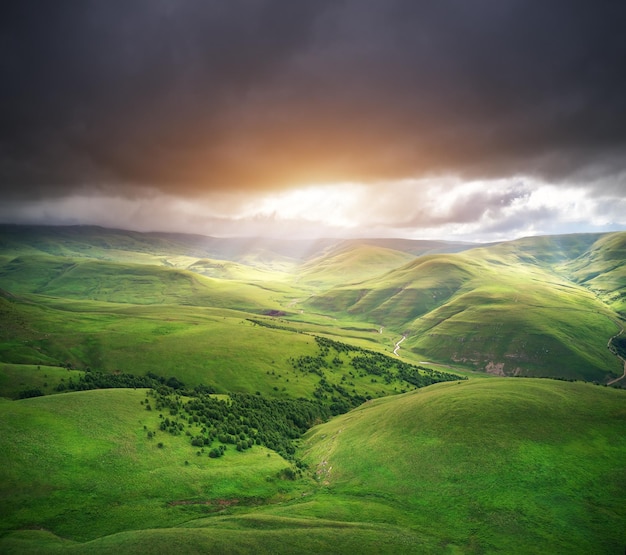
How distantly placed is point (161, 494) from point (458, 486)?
44.3 meters

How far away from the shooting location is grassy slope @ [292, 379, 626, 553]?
45.1 meters

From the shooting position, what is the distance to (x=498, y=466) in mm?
57062

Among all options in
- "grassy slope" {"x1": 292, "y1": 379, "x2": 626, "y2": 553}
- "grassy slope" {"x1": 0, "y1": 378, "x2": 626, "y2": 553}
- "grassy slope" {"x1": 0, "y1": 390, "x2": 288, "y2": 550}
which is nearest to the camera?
"grassy slope" {"x1": 0, "y1": 378, "x2": 626, "y2": 553}

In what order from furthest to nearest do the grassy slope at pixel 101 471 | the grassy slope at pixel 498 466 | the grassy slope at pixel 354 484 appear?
1. the grassy slope at pixel 498 466
2. the grassy slope at pixel 101 471
3. the grassy slope at pixel 354 484

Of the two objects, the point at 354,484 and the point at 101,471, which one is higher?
the point at 101,471

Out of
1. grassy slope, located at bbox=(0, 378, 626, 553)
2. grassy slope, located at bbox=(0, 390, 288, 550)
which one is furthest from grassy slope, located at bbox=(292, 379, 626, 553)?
grassy slope, located at bbox=(0, 390, 288, 550)

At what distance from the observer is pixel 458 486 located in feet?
179

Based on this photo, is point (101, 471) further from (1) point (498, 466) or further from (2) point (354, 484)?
(1) point (498, 466)

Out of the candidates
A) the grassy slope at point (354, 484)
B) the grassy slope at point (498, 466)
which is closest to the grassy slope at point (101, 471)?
the grassy slope at point (354, 484)

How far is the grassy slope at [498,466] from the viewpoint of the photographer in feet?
148

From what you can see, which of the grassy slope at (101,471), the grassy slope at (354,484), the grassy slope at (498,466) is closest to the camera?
the grassy slope at (354,484)

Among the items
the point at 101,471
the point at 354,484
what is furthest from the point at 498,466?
the point at 101,471

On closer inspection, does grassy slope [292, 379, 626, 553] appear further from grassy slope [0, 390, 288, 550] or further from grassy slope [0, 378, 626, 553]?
grassy slope [0, 390, 288, 550]

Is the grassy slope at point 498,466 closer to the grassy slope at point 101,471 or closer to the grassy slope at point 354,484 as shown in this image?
the grassy slope at point 354,484
